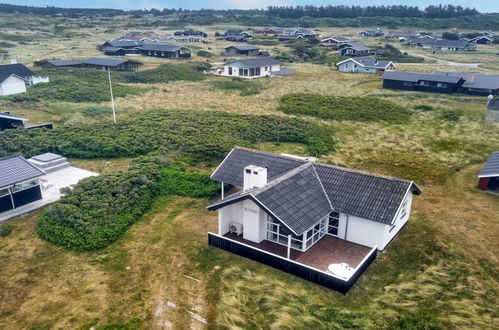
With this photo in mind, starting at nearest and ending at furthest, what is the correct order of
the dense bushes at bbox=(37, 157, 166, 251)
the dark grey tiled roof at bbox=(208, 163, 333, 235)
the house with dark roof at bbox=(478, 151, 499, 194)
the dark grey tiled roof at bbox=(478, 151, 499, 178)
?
the dark grey tiled roof at bbox=(208, 163, 333, 235), the dense bushes at bbox=(37, 157, 166, 251), the dark grey tiled roof at bbox=(478, 151, 499, 178), the house with dark roof at bbox=(478, 151, 499, 194)

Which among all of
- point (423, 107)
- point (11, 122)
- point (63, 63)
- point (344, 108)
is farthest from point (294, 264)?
point (63, 63)

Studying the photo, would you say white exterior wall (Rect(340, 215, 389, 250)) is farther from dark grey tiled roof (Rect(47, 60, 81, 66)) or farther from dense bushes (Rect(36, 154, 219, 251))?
dark grey tiled roof (Rect(47, 60, 81, 66))

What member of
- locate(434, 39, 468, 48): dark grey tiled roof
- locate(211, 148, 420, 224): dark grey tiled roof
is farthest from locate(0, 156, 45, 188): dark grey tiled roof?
locate(434, 39, 468, 48): dark grey tiled roof

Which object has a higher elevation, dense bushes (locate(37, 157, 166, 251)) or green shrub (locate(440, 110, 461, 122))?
green shrub (locate(440, 110, 461, 122))

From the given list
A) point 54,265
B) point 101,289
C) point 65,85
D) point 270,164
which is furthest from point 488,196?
point 65,85

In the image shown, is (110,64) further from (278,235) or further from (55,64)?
(278,235)

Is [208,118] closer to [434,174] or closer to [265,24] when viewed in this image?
[434,174]
